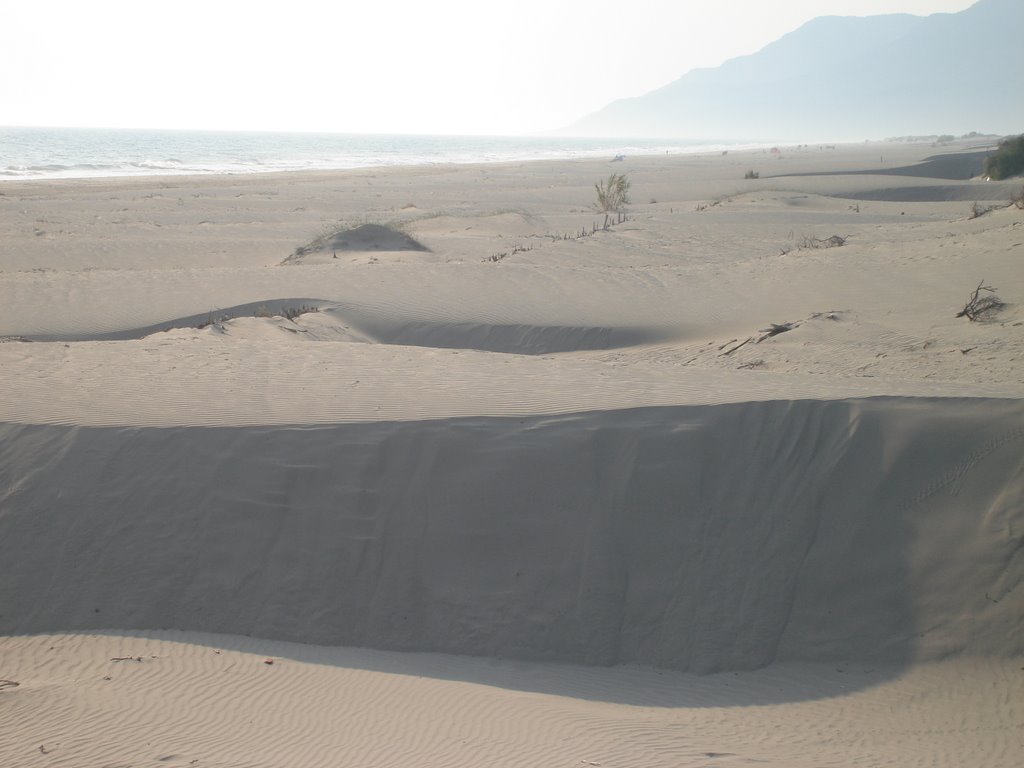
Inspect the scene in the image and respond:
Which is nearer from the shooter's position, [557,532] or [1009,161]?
[557,532]

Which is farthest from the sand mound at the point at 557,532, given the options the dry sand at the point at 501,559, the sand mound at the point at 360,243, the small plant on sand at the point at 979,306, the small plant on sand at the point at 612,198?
the small plant on sand at the point at 612,198

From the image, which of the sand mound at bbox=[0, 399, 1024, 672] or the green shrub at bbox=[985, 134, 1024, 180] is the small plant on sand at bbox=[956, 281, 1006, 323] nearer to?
the sand mound at bbox=[0, 399, 1024, 672]

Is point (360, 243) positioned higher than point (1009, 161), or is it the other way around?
point (1009, 161)

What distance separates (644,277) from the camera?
14.8 m

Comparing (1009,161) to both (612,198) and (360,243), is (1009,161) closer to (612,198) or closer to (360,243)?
(612,198)

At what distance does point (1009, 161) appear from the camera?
2952cm

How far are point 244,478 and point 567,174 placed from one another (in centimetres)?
4173

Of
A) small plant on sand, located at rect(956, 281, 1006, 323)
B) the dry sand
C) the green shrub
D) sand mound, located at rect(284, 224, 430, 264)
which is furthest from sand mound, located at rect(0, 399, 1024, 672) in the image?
the green shrub

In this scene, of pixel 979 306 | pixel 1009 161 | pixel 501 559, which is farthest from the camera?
pixel 1009 161

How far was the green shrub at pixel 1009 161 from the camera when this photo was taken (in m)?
29.3

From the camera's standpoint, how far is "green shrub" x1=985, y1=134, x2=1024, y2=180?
29281 mm

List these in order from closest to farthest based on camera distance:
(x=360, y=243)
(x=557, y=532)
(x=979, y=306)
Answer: (x=557, y=532)
(x=979, y=306)
(x=360, y=243)

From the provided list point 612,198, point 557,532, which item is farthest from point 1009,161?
point 557,532

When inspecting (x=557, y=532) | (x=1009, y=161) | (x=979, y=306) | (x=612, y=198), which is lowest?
(x=557, y=532)
